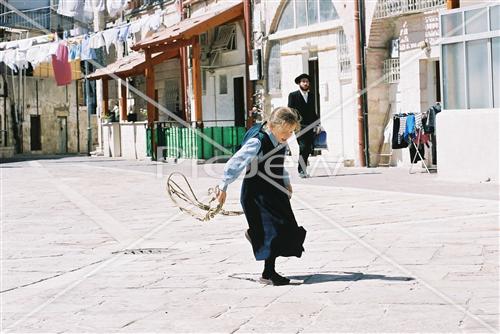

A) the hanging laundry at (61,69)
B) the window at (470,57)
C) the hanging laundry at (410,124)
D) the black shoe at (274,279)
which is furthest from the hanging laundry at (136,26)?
the black shoe at (274,279)

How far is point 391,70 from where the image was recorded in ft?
55.9

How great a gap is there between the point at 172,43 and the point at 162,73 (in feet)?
18.0

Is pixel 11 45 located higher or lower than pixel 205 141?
higher

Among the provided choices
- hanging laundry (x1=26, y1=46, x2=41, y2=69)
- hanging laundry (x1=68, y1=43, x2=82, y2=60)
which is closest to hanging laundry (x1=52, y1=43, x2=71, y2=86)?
hanging laundry (x1=26, y1=46, x2=41, y2=69)

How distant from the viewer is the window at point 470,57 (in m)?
12.7

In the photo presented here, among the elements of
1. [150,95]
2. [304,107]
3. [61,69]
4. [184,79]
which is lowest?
[304,107]

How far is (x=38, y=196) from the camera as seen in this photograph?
13.9 metres

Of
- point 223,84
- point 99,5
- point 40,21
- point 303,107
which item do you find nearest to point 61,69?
point 99,5

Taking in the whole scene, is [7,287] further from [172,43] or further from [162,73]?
[162,73]

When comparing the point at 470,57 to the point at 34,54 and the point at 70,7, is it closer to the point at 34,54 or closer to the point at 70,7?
the point at 70,7

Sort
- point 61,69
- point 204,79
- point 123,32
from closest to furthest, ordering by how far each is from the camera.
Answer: point 204,79, point 123,32, point 61,69

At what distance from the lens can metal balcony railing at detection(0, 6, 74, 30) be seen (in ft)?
123

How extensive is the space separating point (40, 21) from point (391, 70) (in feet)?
83.2

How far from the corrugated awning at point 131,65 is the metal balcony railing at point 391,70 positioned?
8.31 meters
